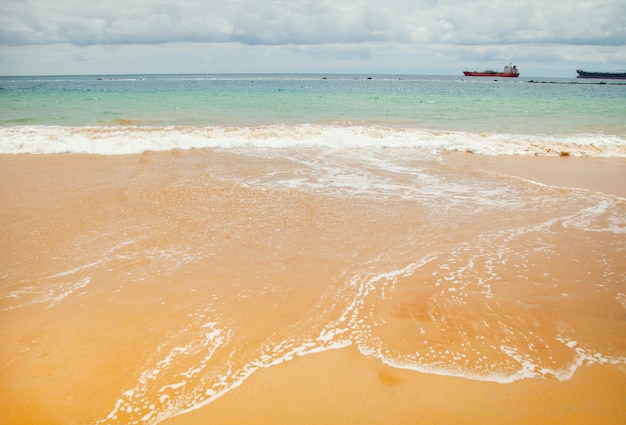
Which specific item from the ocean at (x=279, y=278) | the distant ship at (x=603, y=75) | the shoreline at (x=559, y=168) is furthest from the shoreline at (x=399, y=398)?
the distant ship at (x=603, y=75)

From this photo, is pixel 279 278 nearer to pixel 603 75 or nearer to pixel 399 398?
pixel 399 398

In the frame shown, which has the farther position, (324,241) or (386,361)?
(324,241)

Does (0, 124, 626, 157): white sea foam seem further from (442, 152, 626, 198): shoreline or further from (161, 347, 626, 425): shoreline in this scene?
(161, 347, 626, 425): shoreline

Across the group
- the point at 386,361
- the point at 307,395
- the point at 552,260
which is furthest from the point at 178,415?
the point at 552,260

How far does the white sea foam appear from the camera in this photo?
12781 mm

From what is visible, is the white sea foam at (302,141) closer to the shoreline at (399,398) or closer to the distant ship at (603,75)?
the shoreline at (399,398)

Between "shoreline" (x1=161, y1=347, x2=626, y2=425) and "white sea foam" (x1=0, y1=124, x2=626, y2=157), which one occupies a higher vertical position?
"white sea foam" (x1=0, y1=124, x2=626, y2=157)

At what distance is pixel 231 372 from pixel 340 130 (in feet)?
45.7

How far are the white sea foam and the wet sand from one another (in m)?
6.10

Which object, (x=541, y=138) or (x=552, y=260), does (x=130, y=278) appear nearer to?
(x=552, y=260)

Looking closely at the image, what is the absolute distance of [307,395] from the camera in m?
2.86

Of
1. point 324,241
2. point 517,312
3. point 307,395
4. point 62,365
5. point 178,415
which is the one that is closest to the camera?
point 178,415

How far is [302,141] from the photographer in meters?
14.4

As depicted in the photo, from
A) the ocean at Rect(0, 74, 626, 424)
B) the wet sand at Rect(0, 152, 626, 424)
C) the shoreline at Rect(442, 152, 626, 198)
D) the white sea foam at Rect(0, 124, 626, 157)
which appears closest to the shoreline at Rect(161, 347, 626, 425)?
the wet sand at Rect(0, 152, 626, 424)
